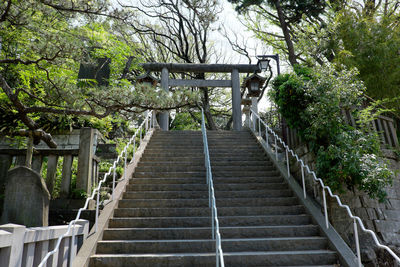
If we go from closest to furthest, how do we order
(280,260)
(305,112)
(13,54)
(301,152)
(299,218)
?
(280,260)
(299,218)
(305,112)
(301,152)
(13,54)

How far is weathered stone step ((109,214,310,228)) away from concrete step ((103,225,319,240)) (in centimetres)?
25

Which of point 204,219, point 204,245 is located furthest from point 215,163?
point 204,245

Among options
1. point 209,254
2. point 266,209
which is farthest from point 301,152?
point 209,254

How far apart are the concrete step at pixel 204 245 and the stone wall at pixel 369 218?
120 cm

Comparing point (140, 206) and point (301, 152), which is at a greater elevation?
point (301, 152)

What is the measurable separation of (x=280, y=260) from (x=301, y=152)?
3.54 metres

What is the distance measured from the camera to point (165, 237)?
4680mm

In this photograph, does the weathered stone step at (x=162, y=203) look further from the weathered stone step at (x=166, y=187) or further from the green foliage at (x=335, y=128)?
the green foliage at (x=335, y=128)

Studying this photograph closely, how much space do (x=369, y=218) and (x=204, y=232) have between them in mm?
3411

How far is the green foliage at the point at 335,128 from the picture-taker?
16.9ft

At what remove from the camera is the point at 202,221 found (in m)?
5.05

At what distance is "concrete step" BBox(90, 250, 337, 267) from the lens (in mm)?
4031

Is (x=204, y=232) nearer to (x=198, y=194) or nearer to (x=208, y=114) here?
(x=198, y=194)

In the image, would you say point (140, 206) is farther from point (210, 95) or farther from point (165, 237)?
point (210, 95)
